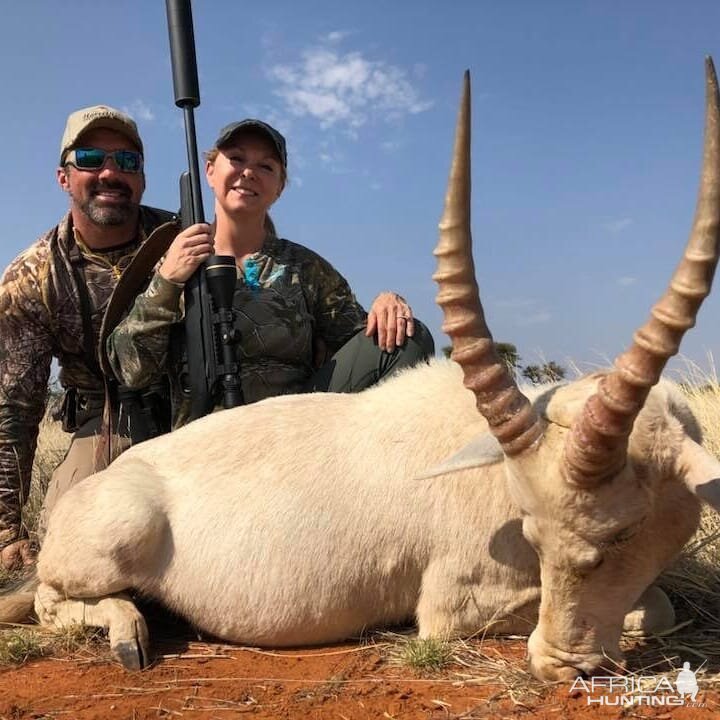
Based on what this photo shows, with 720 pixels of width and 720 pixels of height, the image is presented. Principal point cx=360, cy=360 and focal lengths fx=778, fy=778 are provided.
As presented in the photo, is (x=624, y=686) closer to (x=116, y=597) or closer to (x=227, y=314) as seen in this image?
(x=116, y=597)

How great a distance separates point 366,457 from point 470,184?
1676 mm

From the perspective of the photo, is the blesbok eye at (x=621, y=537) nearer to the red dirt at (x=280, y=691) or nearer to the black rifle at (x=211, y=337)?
the red dirt at (x=280, y=691)

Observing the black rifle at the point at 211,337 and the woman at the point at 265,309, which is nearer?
the black rifle at the point at 211,337

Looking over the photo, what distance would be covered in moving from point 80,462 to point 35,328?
118 cm

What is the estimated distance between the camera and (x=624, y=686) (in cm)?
303

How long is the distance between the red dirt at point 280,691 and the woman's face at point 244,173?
3.43 metres

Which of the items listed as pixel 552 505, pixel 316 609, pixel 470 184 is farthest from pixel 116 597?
pixel 470 184

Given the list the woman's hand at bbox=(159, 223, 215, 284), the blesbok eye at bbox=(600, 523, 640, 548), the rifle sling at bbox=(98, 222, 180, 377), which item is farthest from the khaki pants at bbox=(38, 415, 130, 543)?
the blesbok eye at bbox=(600, 523, 640, 548)

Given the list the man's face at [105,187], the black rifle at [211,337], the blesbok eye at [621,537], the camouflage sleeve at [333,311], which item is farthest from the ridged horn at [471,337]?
the man's face at [105,187]

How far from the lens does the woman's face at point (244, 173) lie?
6.11m

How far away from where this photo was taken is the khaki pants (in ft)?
20.8

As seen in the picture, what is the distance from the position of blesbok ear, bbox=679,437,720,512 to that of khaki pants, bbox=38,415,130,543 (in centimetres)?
456

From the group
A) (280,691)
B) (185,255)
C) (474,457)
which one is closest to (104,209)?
(185,255)

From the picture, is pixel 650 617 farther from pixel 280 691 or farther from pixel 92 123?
pixel 92 123
